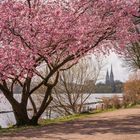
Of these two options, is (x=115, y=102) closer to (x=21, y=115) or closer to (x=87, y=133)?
(x=21, y=115)

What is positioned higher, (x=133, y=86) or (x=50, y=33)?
(x=50, y=33)

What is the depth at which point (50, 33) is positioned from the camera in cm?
1928

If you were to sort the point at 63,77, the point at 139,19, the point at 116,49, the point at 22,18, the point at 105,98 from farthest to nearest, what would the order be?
1. the point at 63,77
2. the point at 105,98
3. the point at 139,19
4. the point at 116,49
5. the point at 22,18

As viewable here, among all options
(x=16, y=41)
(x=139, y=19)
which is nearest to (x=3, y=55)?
(x=16, y=41)

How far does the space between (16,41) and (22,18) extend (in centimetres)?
107

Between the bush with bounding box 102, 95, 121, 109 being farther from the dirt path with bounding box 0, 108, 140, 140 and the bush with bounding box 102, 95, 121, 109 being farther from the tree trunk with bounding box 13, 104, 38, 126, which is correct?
the dirt path with bounding box 0, 108, 140, 140

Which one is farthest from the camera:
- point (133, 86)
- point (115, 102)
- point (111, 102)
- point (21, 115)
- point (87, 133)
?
point (133, 86)

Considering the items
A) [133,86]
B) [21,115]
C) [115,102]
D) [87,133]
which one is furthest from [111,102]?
[87,133]

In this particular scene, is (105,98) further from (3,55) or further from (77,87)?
(3,55)

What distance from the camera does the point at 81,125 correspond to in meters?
17.7

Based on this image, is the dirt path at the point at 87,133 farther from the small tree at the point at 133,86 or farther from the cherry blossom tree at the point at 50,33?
the small tree at the point at 133,86

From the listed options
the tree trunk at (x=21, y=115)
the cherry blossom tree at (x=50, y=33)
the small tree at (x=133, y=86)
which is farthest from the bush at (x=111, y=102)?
the tree trunk at (x=21, y=115)

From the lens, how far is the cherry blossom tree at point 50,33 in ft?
61.4

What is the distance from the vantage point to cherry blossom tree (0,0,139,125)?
18719 mm
